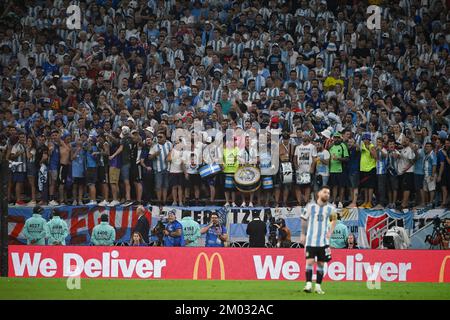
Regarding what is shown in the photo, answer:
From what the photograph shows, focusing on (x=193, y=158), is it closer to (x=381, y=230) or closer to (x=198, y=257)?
(x=198, y=257)

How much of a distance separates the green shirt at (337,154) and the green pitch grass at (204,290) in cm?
465

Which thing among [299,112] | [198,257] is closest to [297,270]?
[198,257]

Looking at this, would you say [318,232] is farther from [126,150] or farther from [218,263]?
[126,150]

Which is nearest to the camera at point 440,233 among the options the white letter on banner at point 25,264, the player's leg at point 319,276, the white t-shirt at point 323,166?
the white t-shirt at point 323,166

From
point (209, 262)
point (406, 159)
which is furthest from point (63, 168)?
point (406, 159)

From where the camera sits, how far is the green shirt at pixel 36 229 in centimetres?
2406

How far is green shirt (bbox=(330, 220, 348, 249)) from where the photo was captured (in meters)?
23.6

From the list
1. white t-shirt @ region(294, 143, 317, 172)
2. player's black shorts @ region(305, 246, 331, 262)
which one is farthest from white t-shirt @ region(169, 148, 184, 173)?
player's black shorts @ region(305, 246, 331, 262)

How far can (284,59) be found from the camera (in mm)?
28344

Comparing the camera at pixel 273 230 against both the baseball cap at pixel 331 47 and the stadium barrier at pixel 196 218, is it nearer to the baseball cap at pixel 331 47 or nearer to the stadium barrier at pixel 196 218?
the stadium barrier at pixel 196 218

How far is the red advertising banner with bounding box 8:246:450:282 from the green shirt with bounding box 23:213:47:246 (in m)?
1.90

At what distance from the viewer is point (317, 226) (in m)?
17.4

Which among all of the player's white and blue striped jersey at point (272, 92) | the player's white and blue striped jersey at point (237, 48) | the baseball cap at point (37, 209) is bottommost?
the baseball cap at point (37, 209)

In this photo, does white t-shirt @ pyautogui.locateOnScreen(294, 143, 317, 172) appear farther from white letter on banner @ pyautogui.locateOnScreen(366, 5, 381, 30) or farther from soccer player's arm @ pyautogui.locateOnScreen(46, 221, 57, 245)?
soccer player's arm @ pyautogui.locateOnScreen(46, 221, 57, 245)
